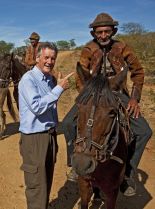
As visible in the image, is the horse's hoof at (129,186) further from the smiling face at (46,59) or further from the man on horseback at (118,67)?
the smiling face at (46,59)

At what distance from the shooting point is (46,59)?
488cm

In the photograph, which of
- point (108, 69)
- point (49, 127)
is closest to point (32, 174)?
point (49, 127)

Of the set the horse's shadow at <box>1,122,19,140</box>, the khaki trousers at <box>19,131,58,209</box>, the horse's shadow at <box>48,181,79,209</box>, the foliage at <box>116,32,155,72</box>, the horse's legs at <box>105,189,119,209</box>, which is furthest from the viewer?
the foliage at <box>116,32,155,72</box>

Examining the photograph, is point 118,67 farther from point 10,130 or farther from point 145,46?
point 145,46

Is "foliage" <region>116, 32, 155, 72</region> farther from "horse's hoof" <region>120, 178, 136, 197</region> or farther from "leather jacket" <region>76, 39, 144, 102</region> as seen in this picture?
"horse's hoof" <region>120, 178, 136, 197</region>

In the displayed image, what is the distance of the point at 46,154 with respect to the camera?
5.21 m

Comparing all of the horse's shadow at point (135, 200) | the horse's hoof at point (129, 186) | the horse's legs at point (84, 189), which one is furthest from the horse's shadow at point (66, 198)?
the horse's hoof at point (129, 186)

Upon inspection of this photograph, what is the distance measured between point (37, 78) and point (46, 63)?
0.71 ft

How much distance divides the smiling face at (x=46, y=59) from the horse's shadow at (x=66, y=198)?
2.86 m

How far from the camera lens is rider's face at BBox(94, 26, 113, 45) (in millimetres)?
5629

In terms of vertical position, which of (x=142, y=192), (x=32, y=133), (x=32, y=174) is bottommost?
(x=142, y=192)

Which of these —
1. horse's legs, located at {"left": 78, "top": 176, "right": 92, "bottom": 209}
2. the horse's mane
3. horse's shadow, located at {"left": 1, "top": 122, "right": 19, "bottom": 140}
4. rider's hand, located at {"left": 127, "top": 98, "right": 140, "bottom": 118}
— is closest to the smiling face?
the horse's mane

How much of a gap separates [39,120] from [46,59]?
0.77 metres

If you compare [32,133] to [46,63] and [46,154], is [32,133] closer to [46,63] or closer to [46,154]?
[46,154]
